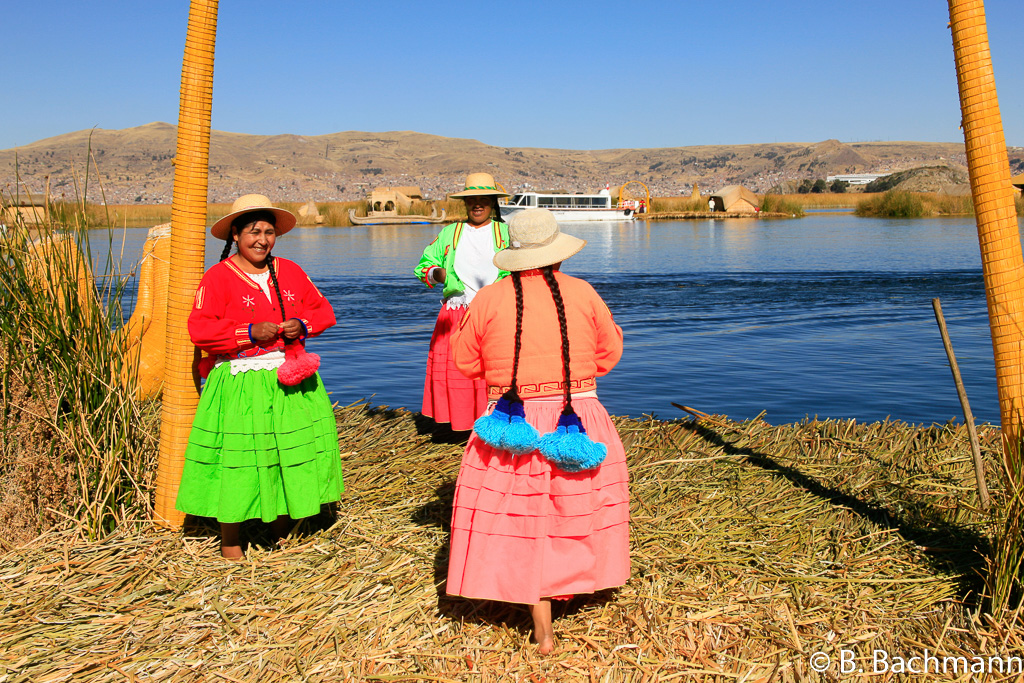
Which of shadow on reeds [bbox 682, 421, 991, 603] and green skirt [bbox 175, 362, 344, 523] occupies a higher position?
green skirt [bbox 175, 362, 344, 523]

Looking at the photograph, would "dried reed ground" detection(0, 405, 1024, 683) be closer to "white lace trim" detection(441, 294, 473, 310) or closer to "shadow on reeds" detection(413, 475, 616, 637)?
"shadow on reeds" detection(413, 475, 616, 637)

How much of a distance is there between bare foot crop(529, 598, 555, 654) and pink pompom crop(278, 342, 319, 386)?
1505mm

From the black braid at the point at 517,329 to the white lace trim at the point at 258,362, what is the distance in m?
1.33

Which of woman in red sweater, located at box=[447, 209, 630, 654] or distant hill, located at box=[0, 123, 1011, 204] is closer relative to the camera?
woman in red sweater, located at box=[447, 209, 630, 654]

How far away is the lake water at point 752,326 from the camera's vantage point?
1048 cm

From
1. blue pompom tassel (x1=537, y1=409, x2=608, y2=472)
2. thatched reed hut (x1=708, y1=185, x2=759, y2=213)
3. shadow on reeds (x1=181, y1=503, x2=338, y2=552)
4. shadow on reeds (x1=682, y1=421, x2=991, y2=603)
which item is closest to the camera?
blue pompom tassel (x1=537, y1=409, x2=608, y2=472)

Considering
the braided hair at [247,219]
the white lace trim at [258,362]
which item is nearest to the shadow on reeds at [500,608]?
the white lace trim at [258,362]

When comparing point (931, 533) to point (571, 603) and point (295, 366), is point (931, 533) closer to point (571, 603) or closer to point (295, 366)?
point (571, 603)

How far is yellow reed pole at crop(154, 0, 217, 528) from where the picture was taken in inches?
161

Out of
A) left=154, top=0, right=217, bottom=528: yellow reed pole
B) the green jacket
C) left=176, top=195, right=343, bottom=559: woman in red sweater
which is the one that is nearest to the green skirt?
left=176, top=195, right=343, bottom=559: woman in red sweater

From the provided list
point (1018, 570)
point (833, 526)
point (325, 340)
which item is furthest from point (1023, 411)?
point (325, 340)

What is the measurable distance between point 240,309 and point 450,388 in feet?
7.05

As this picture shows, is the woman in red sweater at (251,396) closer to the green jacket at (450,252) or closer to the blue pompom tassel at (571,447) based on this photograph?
the blue pompom tassel at (571,447)

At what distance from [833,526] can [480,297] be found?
93.6 inches
